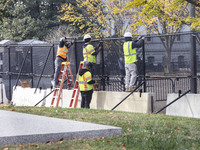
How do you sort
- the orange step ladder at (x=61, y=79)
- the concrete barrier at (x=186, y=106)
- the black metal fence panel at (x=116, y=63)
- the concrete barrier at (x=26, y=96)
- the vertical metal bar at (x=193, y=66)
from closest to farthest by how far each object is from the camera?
1. the concrete barrier at (x=186, y=106)
2. the vertical metal bar at (x=193, y=66)
3. the black metal fence panel at (x=116, y=63)
4. the orange step ladder at (x=61, y=79)
5. the concrete barrier at (x=26, y=96)

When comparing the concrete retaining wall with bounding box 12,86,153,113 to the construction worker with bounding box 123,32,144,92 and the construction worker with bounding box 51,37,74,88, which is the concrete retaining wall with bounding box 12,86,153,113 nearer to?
the construction worker with bounding box 123,32,144,92

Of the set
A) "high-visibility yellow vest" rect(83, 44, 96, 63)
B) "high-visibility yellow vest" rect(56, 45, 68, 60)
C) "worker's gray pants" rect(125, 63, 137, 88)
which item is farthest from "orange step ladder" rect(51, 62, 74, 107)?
"worker's gray pants" rect(125, 63, 137, 88)

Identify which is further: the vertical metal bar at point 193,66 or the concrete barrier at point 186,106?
the vertical metal bar at point 193,66

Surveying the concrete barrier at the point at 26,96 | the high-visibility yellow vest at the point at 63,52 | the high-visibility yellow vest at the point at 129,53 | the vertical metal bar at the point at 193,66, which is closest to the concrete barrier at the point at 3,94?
the concrete barrier at the point at 26,96

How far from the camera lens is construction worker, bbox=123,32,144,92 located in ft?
44.0

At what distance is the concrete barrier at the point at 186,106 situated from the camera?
11883mm

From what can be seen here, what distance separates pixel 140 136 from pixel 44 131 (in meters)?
1.67

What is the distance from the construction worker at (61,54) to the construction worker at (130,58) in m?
2.97

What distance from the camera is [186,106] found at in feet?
39.9

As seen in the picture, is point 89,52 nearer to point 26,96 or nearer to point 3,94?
point 26,96

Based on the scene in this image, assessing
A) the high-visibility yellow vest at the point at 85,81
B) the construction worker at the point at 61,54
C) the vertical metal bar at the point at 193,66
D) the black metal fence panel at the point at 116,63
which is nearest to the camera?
the vertical metal bar at the point at 193,66

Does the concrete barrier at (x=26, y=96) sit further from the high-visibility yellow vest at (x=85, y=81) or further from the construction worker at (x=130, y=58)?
the construction worker at (x=130, y=58)

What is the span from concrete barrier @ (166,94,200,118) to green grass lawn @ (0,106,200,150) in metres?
2.12

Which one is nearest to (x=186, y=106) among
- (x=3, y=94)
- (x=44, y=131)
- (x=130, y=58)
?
(x=130, y=58)
